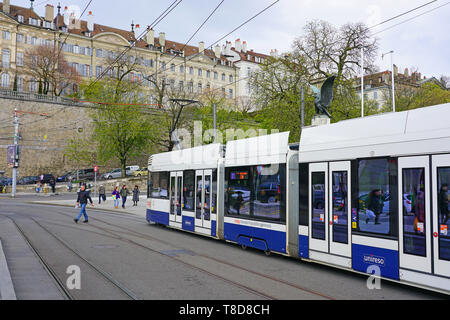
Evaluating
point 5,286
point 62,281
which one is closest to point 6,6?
point 62,281

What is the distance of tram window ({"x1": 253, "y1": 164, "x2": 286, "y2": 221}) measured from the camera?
1056 cm

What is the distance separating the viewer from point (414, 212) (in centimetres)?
726

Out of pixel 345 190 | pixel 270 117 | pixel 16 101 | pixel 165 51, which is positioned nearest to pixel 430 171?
pixel 345 190

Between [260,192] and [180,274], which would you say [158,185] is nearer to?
[260,192]

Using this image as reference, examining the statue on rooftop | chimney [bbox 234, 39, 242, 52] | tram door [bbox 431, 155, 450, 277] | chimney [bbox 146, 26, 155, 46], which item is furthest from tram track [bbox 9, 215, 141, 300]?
chimney [bbox 234, 39, 242, 52]

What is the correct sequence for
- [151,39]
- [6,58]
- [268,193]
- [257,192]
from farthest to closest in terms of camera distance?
[151,39] < [6,58] < [257,192] < [268,193]

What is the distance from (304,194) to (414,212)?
282cm

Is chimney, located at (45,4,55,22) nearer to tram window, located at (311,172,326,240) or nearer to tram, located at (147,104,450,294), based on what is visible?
tram, located at (147,104,450,294)

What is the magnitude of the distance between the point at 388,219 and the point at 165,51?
283 feet

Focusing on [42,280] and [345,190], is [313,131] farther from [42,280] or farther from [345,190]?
[42,280]

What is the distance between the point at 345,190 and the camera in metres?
8.64

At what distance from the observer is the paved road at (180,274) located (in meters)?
7.19

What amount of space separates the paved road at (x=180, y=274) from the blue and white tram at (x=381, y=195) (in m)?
0.58

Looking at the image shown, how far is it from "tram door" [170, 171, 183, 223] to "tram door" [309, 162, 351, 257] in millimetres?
7383
